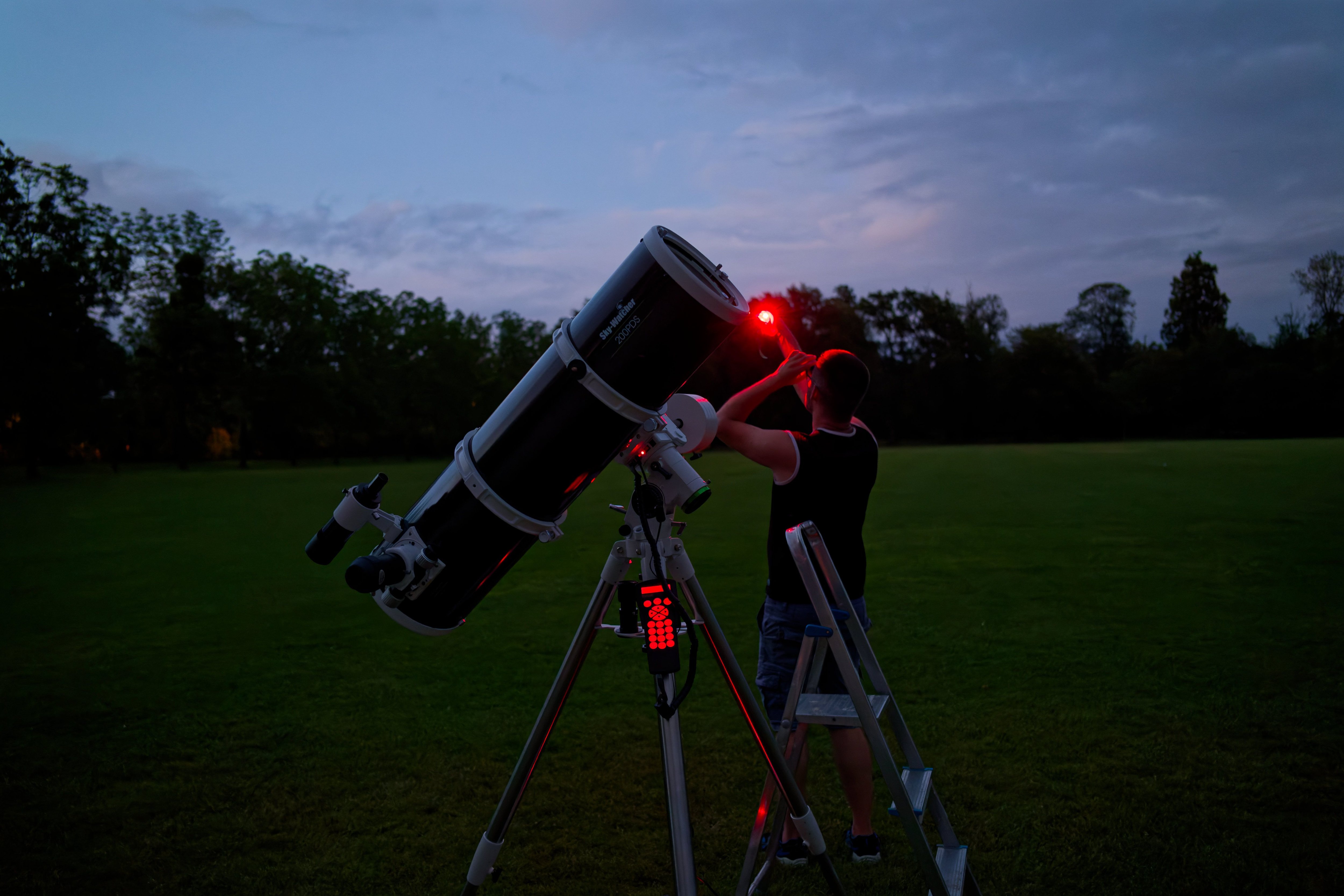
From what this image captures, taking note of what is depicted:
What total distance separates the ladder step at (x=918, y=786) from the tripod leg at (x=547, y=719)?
1.36 metres

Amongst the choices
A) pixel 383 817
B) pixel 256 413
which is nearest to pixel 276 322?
pixel 256 413

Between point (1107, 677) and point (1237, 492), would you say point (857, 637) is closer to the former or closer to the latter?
point (1107, 677)

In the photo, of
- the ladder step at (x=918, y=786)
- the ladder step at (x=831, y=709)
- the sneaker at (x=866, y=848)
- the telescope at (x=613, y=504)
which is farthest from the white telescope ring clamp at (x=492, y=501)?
the sneaker at (x=866, y=848)

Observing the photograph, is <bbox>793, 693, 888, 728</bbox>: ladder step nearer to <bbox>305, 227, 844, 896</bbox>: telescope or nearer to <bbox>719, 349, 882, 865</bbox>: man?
<bbox>305, 227, 844, 896</bbox>: telescope

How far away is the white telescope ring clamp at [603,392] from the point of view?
9.18 feet

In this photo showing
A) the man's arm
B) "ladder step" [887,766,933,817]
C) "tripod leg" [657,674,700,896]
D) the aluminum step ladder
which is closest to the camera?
"tripod leg" [657,674,700,896]

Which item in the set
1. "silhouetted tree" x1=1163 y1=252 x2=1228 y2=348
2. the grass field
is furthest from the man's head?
"silhouetted tree" x1=1163 y1=252 x2=1228 y2=348

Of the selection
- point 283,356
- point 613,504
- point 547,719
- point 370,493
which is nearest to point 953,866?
point 547,719

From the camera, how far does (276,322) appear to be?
65250mm

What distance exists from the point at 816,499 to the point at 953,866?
154cm

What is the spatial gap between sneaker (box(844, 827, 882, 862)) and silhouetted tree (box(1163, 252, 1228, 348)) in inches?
3967

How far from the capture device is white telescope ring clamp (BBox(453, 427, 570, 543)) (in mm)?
3018

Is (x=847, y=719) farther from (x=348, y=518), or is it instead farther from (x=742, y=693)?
(x=348, y=518)

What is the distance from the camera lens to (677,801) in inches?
105
